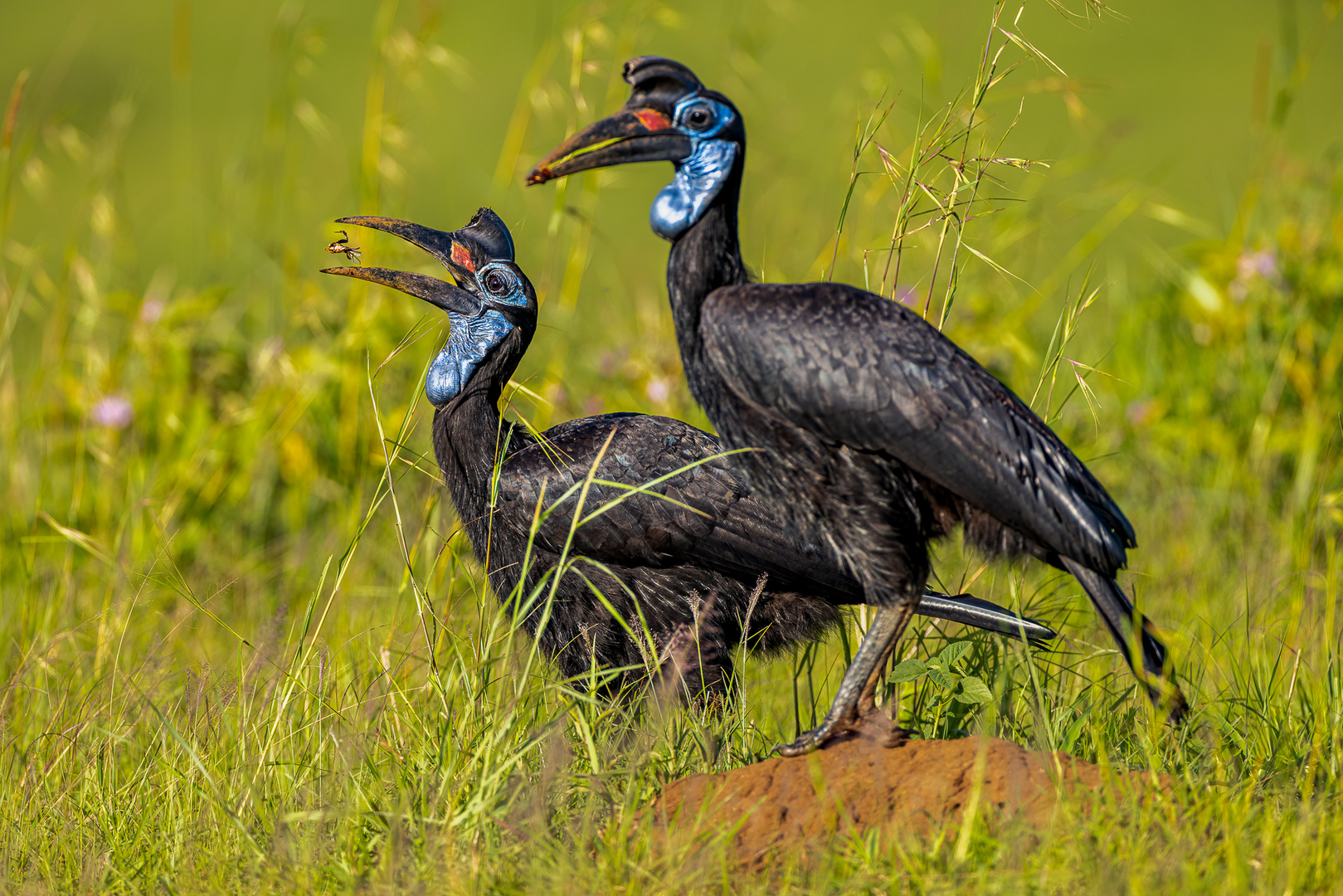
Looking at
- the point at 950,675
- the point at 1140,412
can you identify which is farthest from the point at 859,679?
the point at 1140,412

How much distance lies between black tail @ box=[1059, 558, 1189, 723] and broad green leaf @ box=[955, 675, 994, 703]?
0.33 meters

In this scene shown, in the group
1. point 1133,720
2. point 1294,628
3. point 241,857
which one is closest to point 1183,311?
point 1294,628

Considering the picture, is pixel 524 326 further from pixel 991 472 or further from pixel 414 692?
pixel 991 472

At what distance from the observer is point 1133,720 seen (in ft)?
10.5

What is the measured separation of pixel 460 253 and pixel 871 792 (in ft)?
6.54

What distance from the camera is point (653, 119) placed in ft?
9.72

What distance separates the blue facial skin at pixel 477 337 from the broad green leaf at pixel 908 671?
1.54m

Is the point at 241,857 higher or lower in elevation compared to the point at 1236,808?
lower

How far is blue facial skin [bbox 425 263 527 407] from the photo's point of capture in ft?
12.0

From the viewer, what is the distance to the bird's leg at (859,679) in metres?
2.79

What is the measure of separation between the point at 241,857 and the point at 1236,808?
81.1 inches

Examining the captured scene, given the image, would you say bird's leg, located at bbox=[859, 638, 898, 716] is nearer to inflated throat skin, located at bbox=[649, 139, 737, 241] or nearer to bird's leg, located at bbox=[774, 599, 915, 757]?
bird's leg, located at bbox=[774, 599, 915, 757]

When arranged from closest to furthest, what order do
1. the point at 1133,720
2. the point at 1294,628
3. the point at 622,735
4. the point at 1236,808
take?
the point at 1236,808 < the point at 622,735 < the point at 1133,720 < the point at 1294,628

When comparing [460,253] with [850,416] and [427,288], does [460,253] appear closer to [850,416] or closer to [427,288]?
[427,288]
